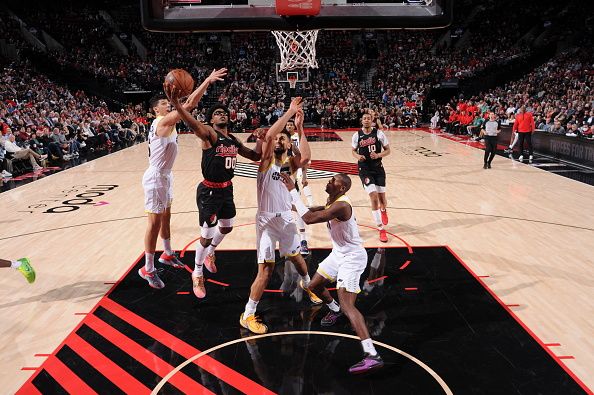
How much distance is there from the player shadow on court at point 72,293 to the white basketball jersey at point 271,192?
6.91ft

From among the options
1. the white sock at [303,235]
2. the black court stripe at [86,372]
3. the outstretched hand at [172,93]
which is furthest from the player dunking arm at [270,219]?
the white sock at [303,235]

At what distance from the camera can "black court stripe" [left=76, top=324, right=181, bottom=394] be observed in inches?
140

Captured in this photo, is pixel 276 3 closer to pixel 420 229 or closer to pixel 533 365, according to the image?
pixel 420 229

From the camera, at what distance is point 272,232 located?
14.5 feet

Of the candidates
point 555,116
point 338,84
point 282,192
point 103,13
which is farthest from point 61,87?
point 282,192

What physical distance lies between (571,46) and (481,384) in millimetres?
27409

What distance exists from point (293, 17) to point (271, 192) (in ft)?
7.48

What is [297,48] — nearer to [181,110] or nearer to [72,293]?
[181,110]

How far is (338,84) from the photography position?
91.1 feet

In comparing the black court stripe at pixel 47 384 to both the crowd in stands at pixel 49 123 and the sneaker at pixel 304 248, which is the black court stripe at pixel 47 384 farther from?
the crowd in stands at pixel 49 123

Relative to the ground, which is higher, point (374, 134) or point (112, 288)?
point (374, 134)

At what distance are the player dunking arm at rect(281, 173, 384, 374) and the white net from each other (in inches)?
219

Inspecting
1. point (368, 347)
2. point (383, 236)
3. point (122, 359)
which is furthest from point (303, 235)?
point (122, 359)

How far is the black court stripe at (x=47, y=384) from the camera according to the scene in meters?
3.47
